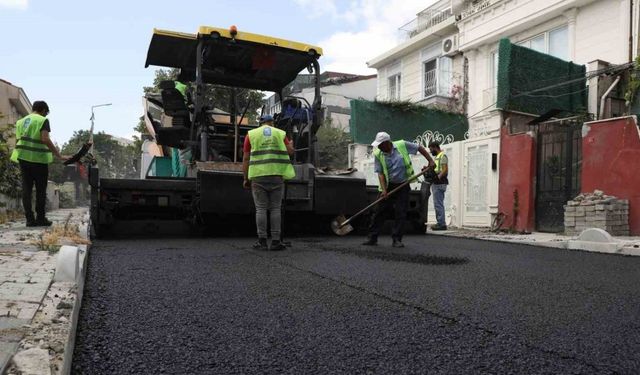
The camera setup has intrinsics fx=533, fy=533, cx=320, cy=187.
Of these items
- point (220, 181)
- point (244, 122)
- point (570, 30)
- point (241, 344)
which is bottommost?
point (241, 344)

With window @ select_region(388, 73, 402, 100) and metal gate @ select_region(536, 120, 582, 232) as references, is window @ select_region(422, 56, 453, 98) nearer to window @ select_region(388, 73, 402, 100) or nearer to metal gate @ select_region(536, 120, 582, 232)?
window @ select_region(388, 73, 402, 100)

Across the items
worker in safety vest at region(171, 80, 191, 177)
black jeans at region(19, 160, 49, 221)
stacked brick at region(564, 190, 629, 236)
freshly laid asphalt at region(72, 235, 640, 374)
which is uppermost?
worker in safety vest at region(171, 80, 191, 177)

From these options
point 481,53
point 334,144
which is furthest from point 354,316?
point 334,144

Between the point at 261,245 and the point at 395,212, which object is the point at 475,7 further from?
the point at 261,245

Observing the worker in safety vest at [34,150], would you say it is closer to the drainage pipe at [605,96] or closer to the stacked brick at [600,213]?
the stacked brick at [600,213]

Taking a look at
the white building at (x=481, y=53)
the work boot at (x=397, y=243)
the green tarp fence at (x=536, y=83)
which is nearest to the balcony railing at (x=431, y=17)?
the white building at (x=481, y=53)

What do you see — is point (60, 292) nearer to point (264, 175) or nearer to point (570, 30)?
point (264, 175)

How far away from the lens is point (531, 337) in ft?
7.61

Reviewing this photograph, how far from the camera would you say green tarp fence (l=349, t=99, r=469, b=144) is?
12.4 m

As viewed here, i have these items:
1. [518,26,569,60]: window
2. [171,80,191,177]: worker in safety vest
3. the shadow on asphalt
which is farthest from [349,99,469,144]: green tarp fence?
the shadow on asphalt

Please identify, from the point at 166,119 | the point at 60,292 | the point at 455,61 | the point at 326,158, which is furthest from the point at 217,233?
the point at 326,158

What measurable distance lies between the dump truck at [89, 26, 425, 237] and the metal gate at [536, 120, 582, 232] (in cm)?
336

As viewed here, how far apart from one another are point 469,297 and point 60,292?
223 centimetres

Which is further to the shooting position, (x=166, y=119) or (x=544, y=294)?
(x=166, y=119)
